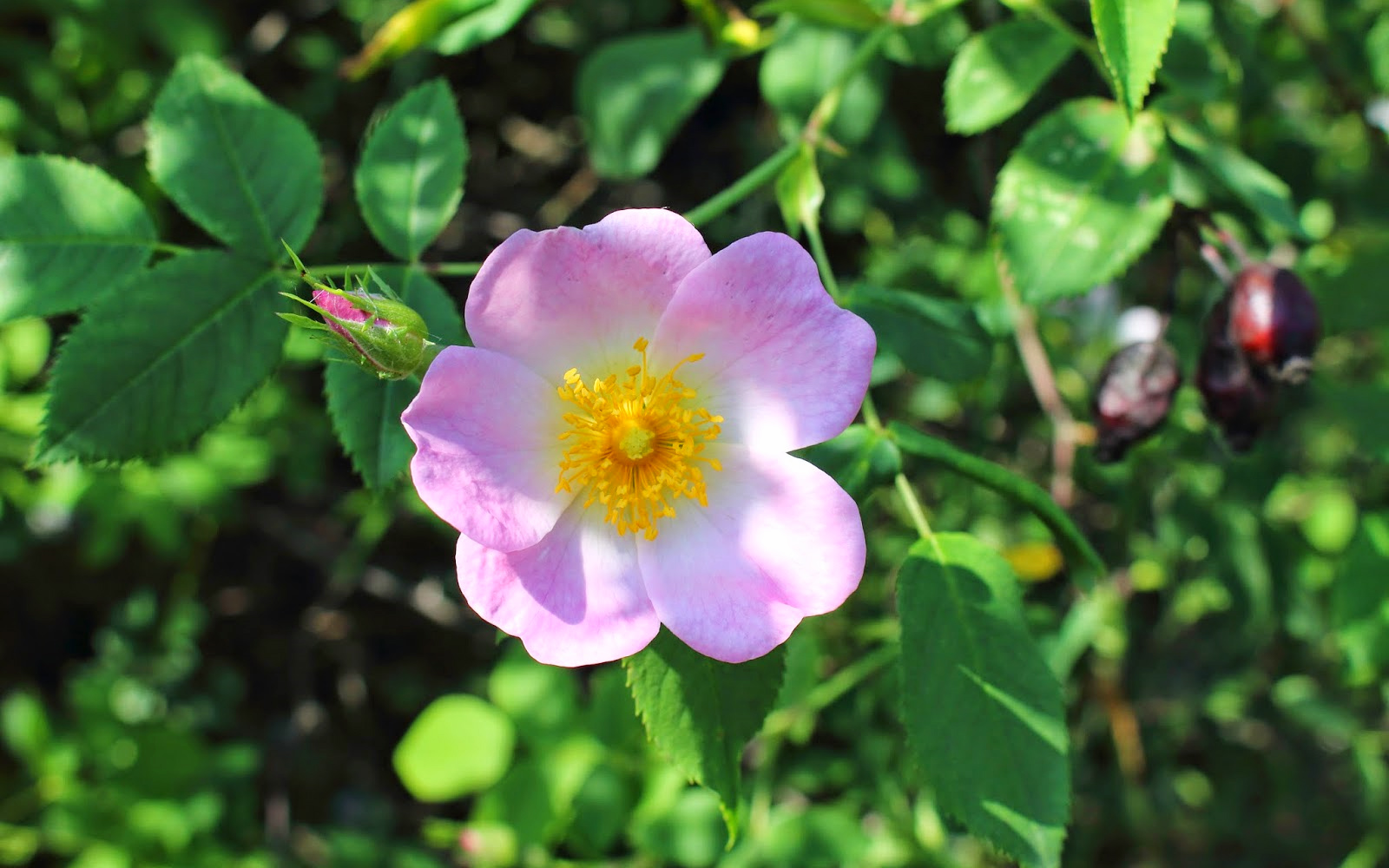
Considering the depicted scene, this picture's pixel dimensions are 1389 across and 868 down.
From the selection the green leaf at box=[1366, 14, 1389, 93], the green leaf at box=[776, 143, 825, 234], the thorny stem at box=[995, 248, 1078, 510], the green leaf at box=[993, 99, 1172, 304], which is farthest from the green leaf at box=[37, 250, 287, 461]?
the green leaf at box=[1366, 14, 1389, 93]

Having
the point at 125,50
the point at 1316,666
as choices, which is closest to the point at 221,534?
the point at 125,50

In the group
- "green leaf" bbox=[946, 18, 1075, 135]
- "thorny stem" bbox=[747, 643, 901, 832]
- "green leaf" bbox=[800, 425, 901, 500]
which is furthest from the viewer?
"thorny stem" bbox=[747, 643, 901, 832]

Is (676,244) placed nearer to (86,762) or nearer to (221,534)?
(86,762)

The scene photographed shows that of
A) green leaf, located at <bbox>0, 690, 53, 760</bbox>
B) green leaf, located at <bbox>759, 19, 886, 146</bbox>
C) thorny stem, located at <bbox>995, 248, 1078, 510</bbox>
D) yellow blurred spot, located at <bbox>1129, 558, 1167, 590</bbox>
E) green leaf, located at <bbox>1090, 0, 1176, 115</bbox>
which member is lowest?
green leaf, located at <bbox>0, 690, 53, 760</bbox>

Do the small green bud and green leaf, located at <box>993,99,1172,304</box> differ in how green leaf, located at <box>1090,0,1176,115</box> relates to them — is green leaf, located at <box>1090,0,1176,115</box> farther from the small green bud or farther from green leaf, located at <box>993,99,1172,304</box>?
the small green bud

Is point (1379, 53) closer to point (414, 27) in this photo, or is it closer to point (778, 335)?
point (778, 335)

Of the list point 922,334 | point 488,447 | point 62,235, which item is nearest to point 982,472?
point 922,334

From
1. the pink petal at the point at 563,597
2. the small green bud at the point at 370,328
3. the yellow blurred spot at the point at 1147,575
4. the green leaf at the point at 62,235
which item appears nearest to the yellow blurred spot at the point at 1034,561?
the yellow blurred spot at the point at 1147,575

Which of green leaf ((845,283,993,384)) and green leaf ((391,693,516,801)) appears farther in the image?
green leaf ((391,693,516,801))
